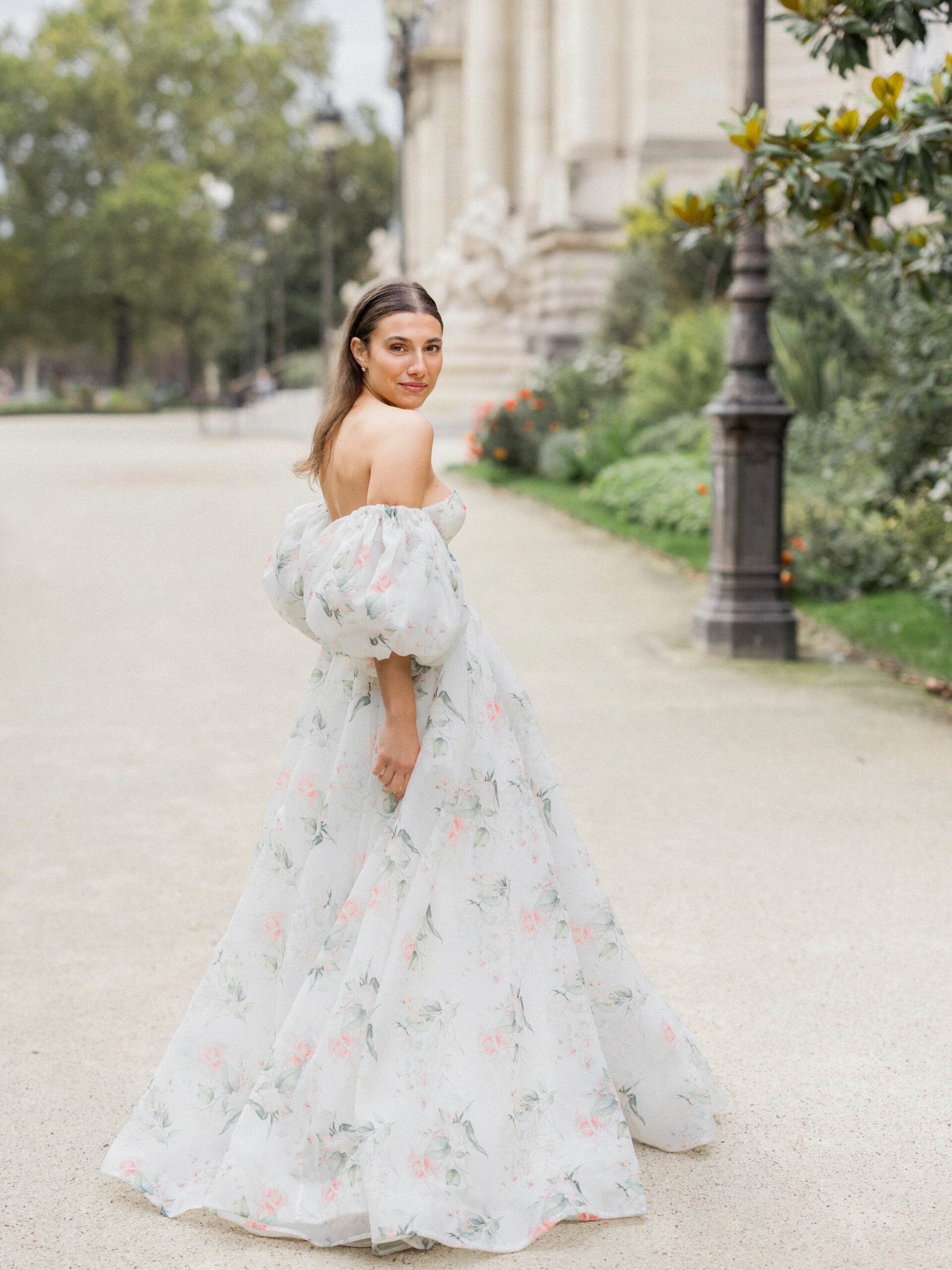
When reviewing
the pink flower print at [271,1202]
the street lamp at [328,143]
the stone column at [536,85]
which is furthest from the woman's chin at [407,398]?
the stone column at [536,85]

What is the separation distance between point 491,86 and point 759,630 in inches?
1183

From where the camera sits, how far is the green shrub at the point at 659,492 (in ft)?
41.9

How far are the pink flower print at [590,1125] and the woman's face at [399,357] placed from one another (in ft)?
4.60

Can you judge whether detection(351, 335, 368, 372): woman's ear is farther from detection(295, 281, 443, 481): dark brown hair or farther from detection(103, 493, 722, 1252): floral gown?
detection(103, 493, 722, 1252): floral gown

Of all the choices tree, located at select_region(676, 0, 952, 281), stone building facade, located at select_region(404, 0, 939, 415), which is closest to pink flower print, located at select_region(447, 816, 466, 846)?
tree, located at select_region(676, 0, 952, 281)

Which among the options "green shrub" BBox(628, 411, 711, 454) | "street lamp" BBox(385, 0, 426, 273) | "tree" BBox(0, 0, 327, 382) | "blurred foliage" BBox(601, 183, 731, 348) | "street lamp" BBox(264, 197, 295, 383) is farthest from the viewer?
"tree" BBox(0, 0, 327, 382)

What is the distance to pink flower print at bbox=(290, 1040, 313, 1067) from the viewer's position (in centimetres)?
269

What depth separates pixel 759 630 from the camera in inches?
321

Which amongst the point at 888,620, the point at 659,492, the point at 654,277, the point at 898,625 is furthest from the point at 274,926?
the point at 654,277

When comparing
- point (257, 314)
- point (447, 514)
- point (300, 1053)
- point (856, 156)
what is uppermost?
point (257, 314)

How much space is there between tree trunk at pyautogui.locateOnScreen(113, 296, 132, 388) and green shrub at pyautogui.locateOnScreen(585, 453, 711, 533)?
5196 cm

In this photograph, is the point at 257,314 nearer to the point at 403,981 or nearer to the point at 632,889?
the point at 632,889

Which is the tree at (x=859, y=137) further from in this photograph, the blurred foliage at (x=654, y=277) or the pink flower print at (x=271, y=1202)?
the blurred foliage at (x=654, y=277)

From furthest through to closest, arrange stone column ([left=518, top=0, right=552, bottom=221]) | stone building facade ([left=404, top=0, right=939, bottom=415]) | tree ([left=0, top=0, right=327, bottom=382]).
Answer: tree ([left=0, top=0, right=327, bottom=382])
stone column ([left=518, top=0, right=552, bottom=221])
stone building facade ([left=404, top=0, right=939, bottom=415])
